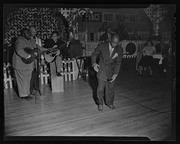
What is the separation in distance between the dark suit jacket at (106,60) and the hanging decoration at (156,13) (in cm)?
37

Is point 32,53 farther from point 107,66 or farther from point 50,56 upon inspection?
point 107,66

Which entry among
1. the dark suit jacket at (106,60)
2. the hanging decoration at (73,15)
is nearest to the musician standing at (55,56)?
the hanging decoration at (73,15)

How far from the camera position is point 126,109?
229cm

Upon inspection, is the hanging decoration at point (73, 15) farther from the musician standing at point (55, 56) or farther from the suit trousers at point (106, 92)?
the suit trousers at point (106, 92)

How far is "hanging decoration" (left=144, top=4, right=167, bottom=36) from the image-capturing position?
220 centimetres

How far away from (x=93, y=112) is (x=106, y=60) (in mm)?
488

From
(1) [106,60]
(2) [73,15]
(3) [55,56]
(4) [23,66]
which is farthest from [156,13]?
(4) [23,66]

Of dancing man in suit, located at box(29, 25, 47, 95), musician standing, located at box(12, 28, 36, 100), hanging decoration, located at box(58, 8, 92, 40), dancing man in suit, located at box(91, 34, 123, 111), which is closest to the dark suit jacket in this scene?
dancing man in suit, located at box(91, 34, 123, 111)

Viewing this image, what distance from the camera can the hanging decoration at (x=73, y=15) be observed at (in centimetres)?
221

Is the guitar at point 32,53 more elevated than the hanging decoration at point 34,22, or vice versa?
the hanging decoration at point 34,22

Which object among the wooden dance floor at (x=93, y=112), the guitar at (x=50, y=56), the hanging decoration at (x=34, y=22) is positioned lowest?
the wooden dance floor at (x=93, y=112)

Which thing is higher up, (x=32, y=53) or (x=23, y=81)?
(x=32, y=53)

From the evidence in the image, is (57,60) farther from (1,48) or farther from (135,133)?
(135,133)

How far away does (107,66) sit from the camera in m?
2.27
